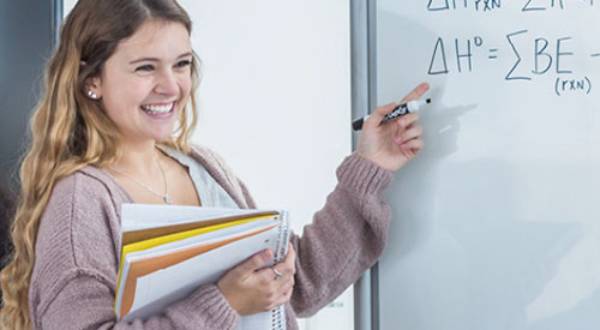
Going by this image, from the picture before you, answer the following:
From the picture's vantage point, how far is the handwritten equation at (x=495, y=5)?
98 centimetres

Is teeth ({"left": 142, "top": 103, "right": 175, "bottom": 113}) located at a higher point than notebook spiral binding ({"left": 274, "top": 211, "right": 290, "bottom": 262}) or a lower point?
higher

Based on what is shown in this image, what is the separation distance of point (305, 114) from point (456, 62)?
1.86 ft

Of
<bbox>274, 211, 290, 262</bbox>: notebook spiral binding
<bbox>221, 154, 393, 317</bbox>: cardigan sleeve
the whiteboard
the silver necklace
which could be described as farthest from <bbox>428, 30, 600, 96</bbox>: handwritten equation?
the silver necklace

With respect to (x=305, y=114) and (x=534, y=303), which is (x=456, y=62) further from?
(x=305, y=114)

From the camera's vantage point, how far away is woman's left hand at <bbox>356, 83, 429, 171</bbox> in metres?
1.04

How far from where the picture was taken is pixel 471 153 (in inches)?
40.6

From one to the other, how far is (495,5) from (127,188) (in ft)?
1.88

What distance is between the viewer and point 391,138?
42.2 inches

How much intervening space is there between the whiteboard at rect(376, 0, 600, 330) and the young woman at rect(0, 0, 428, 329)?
5 cm

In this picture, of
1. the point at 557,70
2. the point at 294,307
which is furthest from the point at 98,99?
the point at 557,70

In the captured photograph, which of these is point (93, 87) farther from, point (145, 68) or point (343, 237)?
point (343, 237)

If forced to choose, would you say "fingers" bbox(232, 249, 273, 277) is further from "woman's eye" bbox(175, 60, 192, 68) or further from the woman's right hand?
"woman's eye" bbox(175, 60, 192, 68)

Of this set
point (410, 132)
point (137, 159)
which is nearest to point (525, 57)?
point (410, 132)

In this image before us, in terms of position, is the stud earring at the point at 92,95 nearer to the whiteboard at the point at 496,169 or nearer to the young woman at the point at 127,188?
the young woman at the point at 127,188
